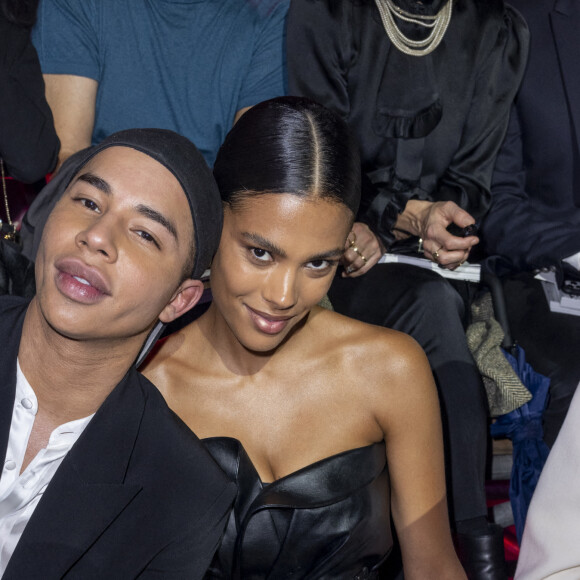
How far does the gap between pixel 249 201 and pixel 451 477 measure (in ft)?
3.84

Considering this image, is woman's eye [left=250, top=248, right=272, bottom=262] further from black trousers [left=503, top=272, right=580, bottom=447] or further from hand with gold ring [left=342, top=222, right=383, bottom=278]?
black trousers [left=503, top=272, right=580, bottom=447]

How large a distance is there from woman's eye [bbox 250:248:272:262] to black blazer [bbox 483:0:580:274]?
1447 millimetres

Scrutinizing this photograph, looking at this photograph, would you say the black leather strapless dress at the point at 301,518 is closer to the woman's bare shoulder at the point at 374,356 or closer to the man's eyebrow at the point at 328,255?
the woman's bare shoulder at the point at 374,356

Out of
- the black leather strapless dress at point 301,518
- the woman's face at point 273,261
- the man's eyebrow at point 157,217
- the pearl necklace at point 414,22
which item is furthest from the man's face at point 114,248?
the pearl necklace at point 414,22

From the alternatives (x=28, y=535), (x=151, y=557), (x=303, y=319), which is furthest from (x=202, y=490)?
(x=303, y=319)

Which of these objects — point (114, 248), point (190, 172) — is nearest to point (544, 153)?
point (190, 172)

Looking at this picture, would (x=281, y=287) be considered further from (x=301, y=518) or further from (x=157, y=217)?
(x=301, y=518)

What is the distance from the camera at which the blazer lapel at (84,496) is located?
1.95 m

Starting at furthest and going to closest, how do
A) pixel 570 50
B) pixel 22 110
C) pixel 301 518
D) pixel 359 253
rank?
pixel 570 50
pixel 359 253
pixel 22 110
pixel 301 518

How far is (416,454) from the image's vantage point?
7.99ft

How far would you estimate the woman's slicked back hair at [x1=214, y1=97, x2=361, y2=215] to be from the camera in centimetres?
213

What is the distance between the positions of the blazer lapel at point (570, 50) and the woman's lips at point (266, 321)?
1678mm

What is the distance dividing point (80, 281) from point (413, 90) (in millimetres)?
1703

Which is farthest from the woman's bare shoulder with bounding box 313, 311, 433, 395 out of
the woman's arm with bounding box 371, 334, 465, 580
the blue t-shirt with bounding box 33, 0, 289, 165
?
the blue t-shirt with bounding box 33, 0, 289, 165
